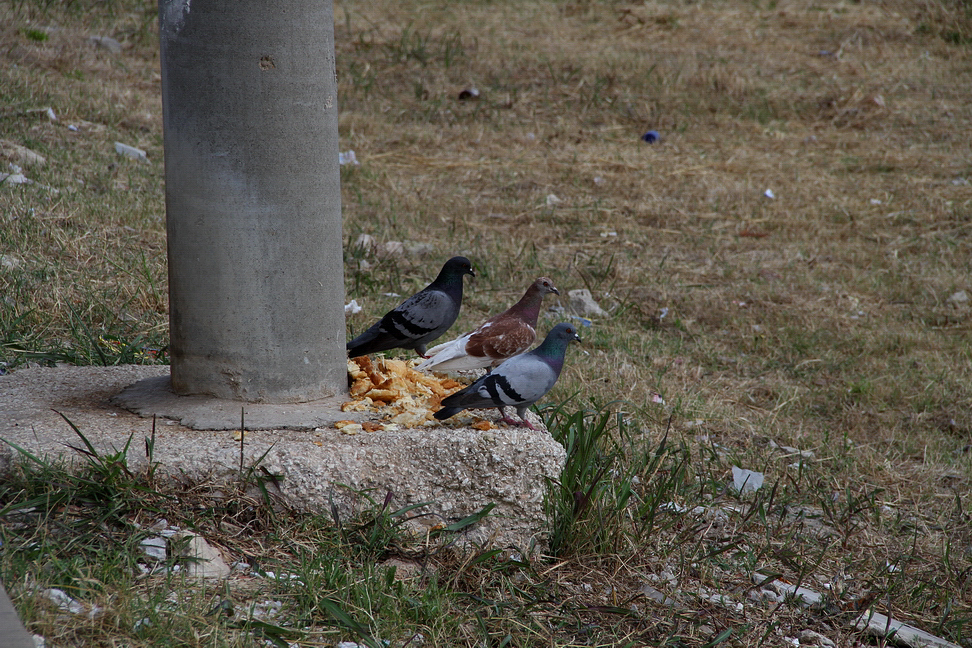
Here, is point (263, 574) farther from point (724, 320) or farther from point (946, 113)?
point (946, 113)

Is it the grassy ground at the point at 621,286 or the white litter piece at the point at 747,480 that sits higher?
the grassy ground at the point at 621,286

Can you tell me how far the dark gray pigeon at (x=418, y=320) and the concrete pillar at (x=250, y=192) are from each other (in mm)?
570

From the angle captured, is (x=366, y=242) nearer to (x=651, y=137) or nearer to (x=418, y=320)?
(x=418, y=320)

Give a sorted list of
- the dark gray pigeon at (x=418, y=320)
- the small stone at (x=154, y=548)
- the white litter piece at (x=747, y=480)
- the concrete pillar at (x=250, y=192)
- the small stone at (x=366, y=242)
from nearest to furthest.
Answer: the small stone at (x=154, y=548) → the concrete pillar at (x=250, y=192) → the dark gray pigeon at (x=418, y=320) → the white litter piece at (x=747, y=480) → the small stone at (x=366, y=242)

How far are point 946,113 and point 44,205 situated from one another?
8.40 metres

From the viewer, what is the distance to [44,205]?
17.4ft

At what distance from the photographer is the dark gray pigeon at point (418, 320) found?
11.7ft

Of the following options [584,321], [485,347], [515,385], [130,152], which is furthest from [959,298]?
[130,152]

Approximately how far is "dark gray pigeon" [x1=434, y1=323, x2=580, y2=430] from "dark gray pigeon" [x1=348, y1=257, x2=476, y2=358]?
1.99 feet

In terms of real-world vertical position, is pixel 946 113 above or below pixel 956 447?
above

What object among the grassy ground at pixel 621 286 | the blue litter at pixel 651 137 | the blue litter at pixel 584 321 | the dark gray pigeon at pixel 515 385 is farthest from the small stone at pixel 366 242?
the blue litter at pixel 651 137

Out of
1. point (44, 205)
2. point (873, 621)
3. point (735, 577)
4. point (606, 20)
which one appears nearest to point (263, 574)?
point (735, 577)

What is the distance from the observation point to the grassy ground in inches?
102

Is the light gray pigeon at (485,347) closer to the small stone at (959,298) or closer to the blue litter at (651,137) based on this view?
the small stone at (959,298)
